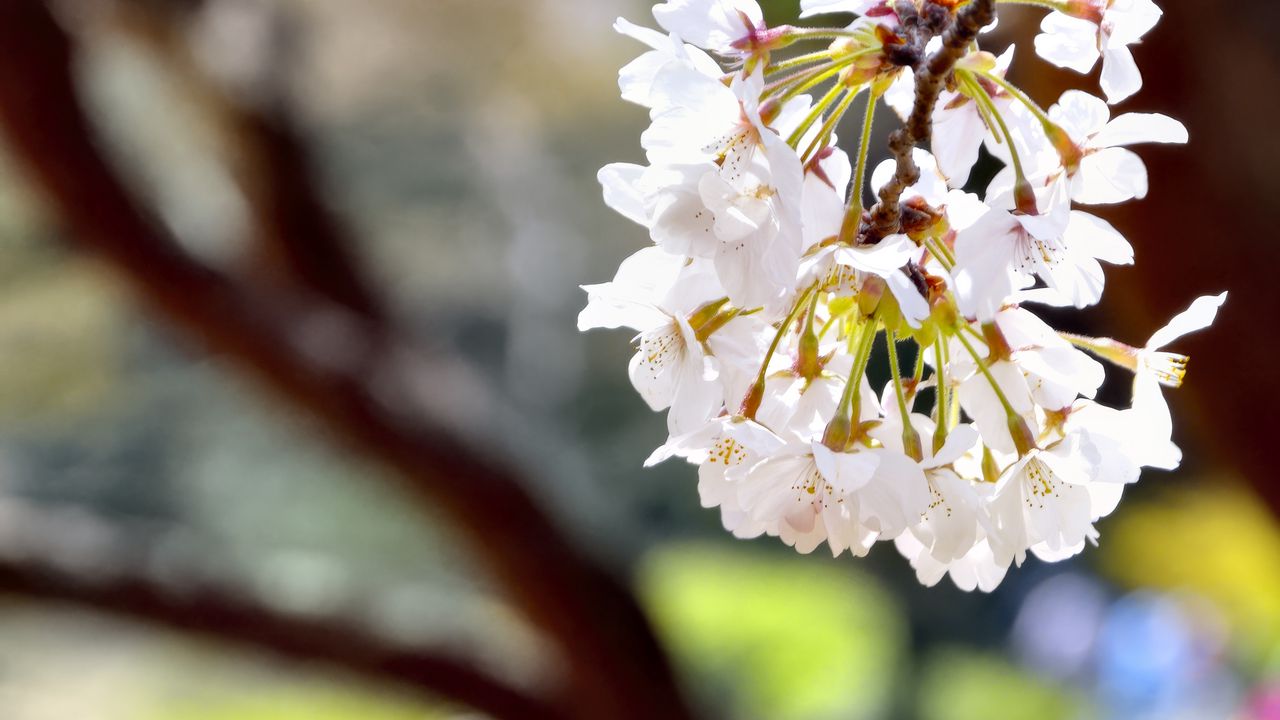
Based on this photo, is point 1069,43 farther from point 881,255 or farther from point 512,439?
point 512,439

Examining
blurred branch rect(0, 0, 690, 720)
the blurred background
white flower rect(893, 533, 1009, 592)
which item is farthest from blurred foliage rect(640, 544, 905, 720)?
white flower rect(893, 533, 1009, 592)

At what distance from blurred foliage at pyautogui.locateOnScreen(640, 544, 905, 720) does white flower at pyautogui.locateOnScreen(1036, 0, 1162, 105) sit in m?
2.26

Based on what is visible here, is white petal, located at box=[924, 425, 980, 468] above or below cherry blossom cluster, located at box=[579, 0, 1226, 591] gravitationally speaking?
below

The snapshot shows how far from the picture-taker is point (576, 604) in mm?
1574

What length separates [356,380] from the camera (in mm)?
1494

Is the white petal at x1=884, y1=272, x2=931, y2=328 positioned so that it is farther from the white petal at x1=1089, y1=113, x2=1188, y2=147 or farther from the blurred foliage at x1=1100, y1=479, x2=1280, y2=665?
the blurred foliage at x1=1100, y1=479, x2=1280, y2=665

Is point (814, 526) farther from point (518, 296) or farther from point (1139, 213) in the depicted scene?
point (518, 296)

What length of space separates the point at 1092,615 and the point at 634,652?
1463 millimetres

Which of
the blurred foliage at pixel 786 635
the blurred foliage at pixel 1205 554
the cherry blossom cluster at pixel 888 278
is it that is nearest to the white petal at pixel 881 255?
the cherry blossom cluster at pixel 888 278

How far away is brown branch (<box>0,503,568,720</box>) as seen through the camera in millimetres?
1366

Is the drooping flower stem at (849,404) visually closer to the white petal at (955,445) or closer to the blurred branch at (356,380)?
the white petal at (955,445)

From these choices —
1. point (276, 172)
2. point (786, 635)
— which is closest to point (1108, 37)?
point (276, 172)

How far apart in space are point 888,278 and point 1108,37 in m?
0.08

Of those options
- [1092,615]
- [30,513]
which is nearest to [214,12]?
[30,513]
